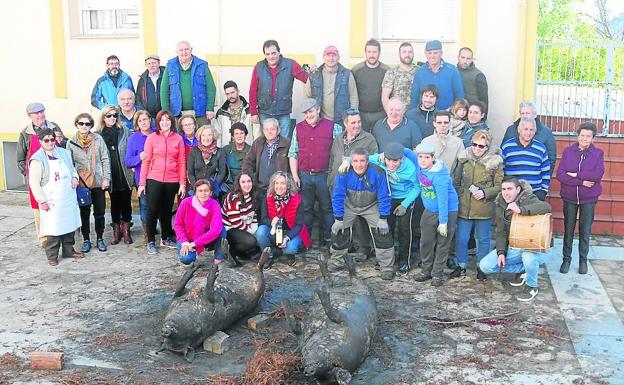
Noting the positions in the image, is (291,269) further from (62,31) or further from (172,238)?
(62,31)

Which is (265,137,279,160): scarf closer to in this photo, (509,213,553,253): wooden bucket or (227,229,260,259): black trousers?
(227,229,260,259): black trousers

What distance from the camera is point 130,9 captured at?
1141cm

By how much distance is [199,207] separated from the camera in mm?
8094

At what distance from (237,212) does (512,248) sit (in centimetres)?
323

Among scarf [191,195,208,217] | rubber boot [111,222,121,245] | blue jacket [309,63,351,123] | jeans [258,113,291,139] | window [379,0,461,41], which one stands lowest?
rubber boot [111,222,121,245]

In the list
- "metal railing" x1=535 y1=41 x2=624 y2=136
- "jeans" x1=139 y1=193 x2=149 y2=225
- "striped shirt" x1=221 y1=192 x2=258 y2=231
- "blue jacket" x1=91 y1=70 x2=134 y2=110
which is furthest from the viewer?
"metal railing" x1=535 y1=41 x2=624 y2=136

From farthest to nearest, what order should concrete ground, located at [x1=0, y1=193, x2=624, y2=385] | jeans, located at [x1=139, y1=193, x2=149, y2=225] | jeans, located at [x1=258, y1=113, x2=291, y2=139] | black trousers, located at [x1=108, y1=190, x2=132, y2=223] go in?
jeans, located at [x1=258, y1=113, x2=291, y2=139]
black trousers, located at [x1=108, y1=190, x2=132, y2=223]
jeans, located at [x1=139, y1=193, x2=149, y2=225]
concrete ground, located at [x1=0, y1=193, x2=624, y2=385]

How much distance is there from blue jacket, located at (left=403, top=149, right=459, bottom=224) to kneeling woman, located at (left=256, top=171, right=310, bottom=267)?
1534 millimetres

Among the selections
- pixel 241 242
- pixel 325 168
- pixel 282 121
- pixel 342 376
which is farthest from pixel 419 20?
pixel 342 376

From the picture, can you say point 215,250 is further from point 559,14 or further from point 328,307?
point 559,14

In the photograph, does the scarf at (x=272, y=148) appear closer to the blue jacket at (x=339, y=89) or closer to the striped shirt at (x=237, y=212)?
the striped shirt at (x=237, y=212)

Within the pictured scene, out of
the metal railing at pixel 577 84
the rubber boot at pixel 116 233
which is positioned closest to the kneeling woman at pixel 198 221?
the rubber boot at pixel 116 233

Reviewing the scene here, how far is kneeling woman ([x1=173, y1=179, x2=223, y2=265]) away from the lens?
26.3 ft

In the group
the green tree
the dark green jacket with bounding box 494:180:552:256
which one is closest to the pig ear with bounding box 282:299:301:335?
the dark green jacket with bounding box 494:180:552:256
